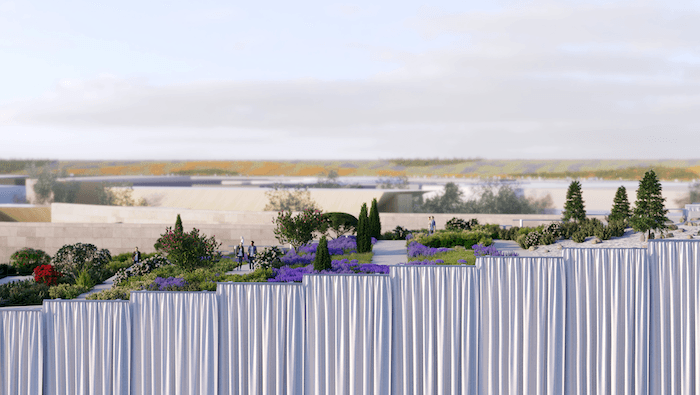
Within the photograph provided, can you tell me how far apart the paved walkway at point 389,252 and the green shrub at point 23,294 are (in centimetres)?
1067

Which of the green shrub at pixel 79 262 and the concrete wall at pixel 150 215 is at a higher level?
the concrete wall at pixel 150 215

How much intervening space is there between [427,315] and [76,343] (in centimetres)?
660

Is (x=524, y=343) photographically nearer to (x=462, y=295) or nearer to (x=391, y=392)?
(x=462, y=295)

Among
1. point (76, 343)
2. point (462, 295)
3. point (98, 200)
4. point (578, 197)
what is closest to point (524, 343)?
point (462, 295)

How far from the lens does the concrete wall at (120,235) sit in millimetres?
28641

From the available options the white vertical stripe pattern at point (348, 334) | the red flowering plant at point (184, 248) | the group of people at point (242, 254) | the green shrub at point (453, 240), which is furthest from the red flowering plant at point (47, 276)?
the green shrub at point (453, 240)

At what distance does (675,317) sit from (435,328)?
440cm

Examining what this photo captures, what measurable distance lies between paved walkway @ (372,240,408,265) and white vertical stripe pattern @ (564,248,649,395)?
28.1 ft

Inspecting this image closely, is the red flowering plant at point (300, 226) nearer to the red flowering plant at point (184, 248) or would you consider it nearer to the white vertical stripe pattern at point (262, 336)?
the red flowering plant at point (184, 248)

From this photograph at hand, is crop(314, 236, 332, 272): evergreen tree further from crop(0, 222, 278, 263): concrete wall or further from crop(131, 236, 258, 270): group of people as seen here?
crop(0, 222, 278, 263): concrete wall

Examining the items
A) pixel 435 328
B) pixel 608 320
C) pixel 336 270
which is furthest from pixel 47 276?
pixel 608 320

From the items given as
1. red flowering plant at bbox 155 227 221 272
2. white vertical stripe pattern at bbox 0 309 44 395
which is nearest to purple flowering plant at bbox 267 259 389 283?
red flowering plant at bbox 155 227 221 272

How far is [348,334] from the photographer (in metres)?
9.62

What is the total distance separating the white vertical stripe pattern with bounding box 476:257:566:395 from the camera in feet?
31.2
